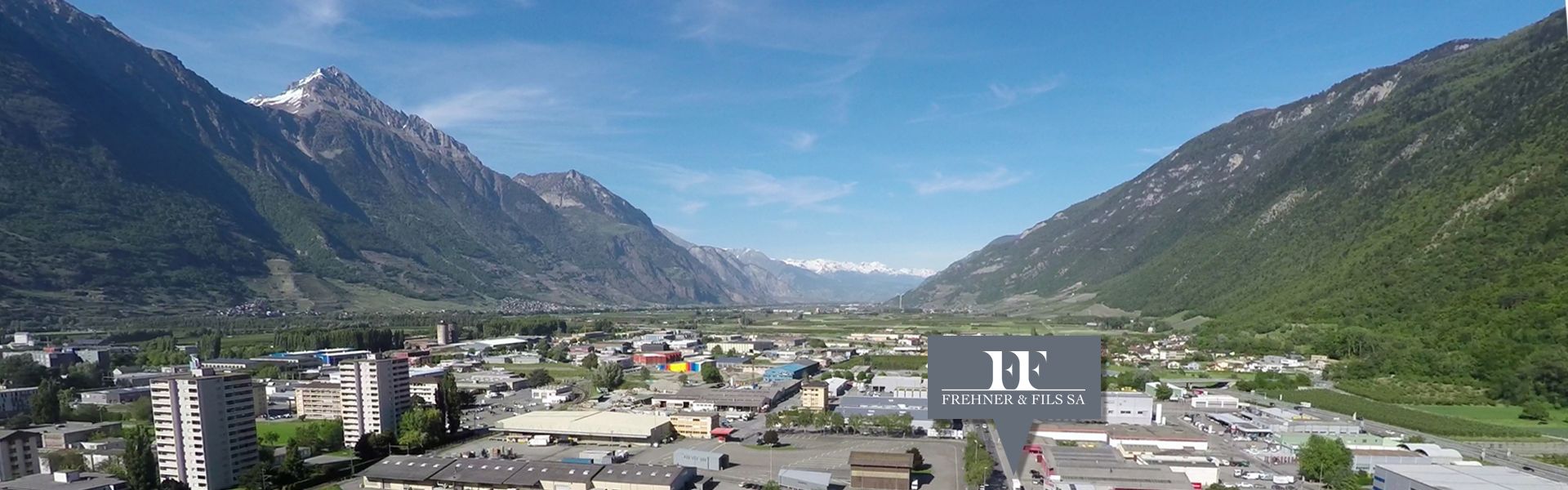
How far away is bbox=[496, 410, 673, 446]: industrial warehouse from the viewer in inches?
999

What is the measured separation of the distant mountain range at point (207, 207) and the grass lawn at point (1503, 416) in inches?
3616

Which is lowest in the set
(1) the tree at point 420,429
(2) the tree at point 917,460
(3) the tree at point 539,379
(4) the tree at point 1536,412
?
(3) the tree at point 539,379

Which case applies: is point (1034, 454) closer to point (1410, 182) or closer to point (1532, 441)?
point (1532, 441)

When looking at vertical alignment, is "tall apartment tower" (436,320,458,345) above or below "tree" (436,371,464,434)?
below

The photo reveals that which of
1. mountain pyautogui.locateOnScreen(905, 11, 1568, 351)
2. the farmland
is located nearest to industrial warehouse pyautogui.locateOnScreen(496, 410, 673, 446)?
the farmland

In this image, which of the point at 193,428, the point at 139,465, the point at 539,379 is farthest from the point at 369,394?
the point at 539,379

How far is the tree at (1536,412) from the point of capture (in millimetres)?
25203

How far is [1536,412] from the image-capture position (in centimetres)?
2528

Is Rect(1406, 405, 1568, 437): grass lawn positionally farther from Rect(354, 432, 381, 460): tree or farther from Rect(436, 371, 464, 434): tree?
Rect(354, 432, 381, 460): tree

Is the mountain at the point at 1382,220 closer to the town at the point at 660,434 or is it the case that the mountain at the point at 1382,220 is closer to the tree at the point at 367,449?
the town at the point at 660,434

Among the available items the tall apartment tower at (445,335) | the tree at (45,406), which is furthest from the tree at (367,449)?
the tall apartment tower at (445,335)

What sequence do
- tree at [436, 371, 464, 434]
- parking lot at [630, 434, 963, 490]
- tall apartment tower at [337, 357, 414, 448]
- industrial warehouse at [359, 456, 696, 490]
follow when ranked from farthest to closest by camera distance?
1. tree at [436, 371, 464, 434]
2. tall apartment tower at [337, 357, 414, 448]
3. parking lot at [630, 434, 963, 490]
4. industrial warehouse at [359, 456, 696, 490]

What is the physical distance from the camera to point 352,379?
25094 millimetres

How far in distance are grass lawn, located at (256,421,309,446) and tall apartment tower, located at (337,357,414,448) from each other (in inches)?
84.8
